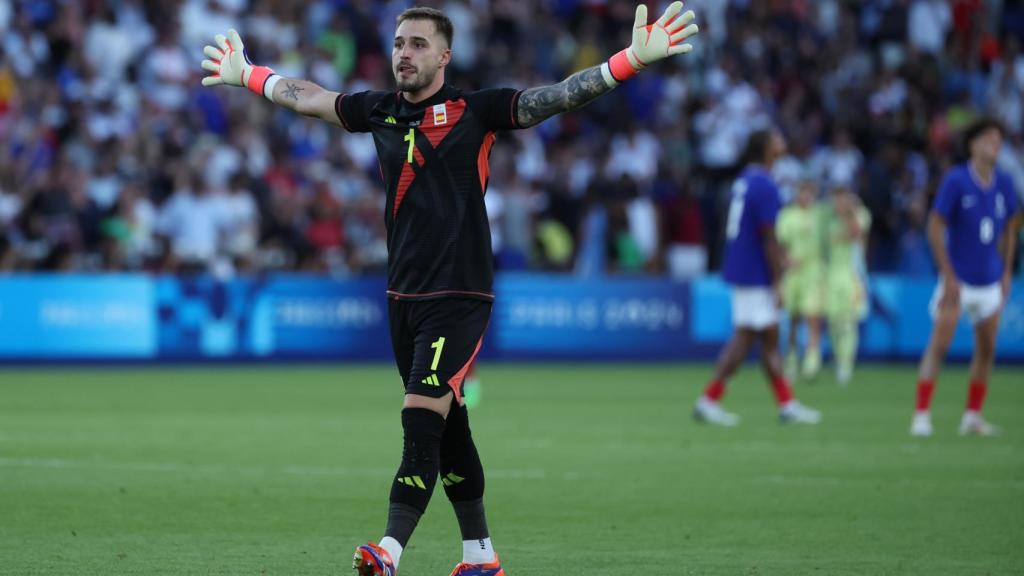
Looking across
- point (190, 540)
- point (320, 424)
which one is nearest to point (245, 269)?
point (320, 424)

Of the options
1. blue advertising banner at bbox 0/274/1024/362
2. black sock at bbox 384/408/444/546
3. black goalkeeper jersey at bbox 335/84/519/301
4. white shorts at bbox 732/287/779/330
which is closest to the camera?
black sock at bbox 384/408/444/546

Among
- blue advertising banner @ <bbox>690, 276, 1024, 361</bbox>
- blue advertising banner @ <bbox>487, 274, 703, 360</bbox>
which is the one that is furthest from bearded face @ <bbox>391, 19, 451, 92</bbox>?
blue advertising banner @ <bbox>690, 276, 1024, 361</bbox>

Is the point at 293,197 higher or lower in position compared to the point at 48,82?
lower

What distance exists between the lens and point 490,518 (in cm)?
971

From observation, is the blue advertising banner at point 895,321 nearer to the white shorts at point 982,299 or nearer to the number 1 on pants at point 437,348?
the white shorts at point 982,299

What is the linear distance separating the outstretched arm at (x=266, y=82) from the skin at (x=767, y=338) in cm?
796

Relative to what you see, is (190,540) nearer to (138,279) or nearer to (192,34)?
(138,279)

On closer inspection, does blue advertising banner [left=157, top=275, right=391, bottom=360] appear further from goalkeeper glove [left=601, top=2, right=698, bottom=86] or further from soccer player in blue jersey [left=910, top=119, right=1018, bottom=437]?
goalkeeper glove [left=601, top=2, right=698, bottom=86]

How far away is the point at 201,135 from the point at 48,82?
7.96 feet

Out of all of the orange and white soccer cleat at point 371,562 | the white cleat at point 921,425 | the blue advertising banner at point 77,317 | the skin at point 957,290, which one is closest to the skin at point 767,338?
the white cleat at point 921,425

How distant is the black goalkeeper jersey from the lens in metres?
7.39

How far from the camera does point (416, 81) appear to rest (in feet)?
24.3

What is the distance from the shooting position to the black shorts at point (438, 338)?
7.26m

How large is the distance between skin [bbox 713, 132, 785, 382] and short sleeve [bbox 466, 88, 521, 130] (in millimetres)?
8371
